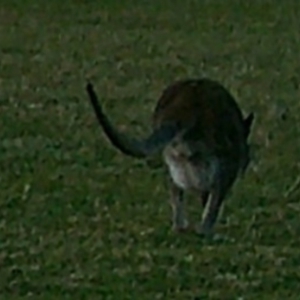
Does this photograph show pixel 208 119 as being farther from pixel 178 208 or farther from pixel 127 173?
pixel 127 173

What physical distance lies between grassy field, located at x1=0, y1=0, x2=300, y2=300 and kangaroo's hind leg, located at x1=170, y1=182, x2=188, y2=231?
0.30ft

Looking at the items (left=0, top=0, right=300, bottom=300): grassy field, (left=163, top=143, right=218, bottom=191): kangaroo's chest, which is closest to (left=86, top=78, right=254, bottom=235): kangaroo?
(left=163, top=143, right=218, bottom=191): kangaroo's chest

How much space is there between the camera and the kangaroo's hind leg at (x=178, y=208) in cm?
913

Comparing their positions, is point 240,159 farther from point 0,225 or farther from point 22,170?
point 22,170

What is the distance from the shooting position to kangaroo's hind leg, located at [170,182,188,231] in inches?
360

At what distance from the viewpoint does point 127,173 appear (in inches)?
420

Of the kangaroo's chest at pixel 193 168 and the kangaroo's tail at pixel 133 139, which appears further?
the kangaroo's chest at pixel 193 168

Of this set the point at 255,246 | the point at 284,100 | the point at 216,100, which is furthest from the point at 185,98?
the point at 284,100

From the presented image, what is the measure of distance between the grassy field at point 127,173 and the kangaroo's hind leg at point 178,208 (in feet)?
0.30

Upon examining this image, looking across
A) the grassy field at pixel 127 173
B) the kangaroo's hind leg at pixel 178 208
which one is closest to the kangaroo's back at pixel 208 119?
the kangaroo's hind leg at pixel 178 208

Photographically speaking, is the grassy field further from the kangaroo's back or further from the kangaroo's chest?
the kangaroo's back

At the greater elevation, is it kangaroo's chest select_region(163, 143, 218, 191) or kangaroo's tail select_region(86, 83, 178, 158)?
kangaroo's tail select_region(86, 83, 178, 158)

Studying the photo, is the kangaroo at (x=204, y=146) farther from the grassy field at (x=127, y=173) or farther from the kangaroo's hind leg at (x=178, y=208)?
the grassy field at (x=127, y=173)

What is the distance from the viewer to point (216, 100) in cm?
905
